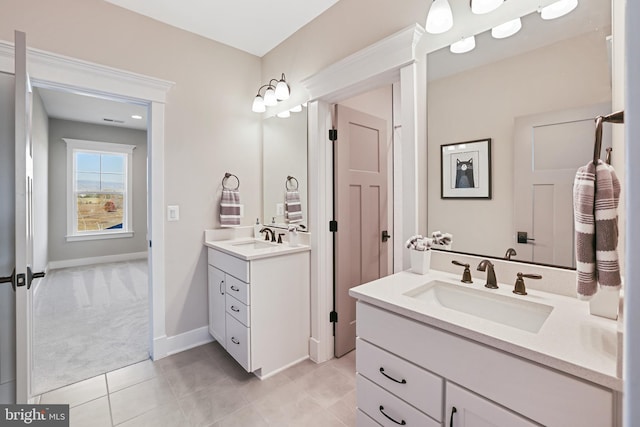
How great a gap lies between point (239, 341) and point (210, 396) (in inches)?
14.6

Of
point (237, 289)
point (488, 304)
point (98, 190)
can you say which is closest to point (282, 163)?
point (237, 289)

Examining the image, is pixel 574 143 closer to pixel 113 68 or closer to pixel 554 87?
pixel 554 87

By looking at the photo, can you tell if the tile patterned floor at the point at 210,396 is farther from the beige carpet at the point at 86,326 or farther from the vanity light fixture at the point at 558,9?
the vanity light fixture at the point at 558,9

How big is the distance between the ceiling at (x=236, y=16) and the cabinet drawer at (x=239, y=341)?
239 centimetres

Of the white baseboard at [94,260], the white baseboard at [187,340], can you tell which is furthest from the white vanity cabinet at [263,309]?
the white baseboard at [94,260]

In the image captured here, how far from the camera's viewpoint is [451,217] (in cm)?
157

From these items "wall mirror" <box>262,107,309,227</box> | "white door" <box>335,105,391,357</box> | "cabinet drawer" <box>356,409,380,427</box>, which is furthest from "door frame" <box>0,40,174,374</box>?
"cabinet drawer" <box>356,409,380,427</box>

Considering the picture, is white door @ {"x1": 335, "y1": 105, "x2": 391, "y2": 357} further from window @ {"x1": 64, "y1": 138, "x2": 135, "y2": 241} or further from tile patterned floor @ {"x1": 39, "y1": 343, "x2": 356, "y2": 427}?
window @ {"x1": 64, "y1": 138, "x2": 135, "y2": 241}

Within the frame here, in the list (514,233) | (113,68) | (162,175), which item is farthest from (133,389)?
(514,233)

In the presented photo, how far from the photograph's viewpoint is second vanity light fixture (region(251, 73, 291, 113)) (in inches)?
97.6

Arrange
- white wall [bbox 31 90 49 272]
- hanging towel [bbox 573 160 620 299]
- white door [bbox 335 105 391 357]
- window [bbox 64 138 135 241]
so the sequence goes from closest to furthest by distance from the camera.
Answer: hanging towel [bbox 573 160 620 299]
white door [bbox 335 105 391 357]
white wall [bbox 31 90 49 272]
window [bbox 64 138 135 241]

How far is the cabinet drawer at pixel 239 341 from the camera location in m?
2.03

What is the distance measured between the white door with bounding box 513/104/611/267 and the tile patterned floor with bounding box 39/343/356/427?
1403 mm

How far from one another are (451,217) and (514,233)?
0.30 m
